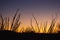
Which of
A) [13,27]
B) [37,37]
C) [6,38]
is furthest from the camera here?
[13,27]

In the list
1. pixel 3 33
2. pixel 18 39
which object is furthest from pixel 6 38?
pixel 18 39

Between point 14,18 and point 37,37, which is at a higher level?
point 14,18

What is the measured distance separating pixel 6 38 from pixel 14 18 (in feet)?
6.45

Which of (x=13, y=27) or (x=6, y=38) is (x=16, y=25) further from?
(x=6, y=38)

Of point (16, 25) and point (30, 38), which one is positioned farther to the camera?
point (16, 25)

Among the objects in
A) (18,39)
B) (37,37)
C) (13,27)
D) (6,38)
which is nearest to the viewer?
(6,38)

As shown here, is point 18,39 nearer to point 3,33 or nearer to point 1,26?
point 3,33

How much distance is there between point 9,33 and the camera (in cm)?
520

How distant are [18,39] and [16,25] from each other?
1.42 meters

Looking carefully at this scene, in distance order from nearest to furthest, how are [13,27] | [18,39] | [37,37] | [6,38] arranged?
[6,38]
[18,39]
[37,37]
[13,27]

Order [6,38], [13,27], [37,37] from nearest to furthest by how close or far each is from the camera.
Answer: [6,38] → [37,37] → [13,27]

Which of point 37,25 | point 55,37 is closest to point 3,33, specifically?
point 55,37

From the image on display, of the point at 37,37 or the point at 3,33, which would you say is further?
the point at 37,37

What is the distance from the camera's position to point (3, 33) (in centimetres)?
509
